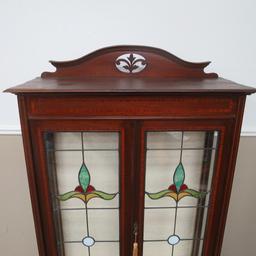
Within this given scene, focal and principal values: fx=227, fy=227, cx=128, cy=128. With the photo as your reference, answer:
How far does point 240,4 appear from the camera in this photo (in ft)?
2.97

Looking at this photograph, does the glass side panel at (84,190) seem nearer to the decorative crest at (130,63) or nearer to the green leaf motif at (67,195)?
the green leaf motif at (67,195)

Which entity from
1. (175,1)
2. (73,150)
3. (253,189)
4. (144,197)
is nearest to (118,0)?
(175,1)

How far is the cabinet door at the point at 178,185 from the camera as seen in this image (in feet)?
2.38

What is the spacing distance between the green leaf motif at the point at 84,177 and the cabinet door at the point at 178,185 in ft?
0.61

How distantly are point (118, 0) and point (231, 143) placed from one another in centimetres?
68

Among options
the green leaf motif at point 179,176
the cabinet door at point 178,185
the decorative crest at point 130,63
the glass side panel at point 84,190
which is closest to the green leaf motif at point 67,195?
the glass side panel at point 84,190

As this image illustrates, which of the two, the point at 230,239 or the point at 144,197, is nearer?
the point at 144,197

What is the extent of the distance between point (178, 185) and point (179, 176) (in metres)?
0.03

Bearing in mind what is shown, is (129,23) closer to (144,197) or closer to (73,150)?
(73,150)

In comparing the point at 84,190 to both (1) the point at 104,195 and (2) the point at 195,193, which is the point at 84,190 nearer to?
(1) the point at 104,195

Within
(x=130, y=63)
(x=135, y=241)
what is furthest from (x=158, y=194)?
(x=130, y=63)

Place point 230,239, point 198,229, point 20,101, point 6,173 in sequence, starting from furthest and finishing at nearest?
point 230,239 < point 6,173 < point 198,229 < point 20,101

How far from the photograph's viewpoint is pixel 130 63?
854mm

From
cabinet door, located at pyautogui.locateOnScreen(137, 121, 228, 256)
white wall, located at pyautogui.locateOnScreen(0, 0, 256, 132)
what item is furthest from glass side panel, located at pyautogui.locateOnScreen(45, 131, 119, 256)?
white wall, located at pyautogui.locateOnScreen(0, 0, 256, 132)
